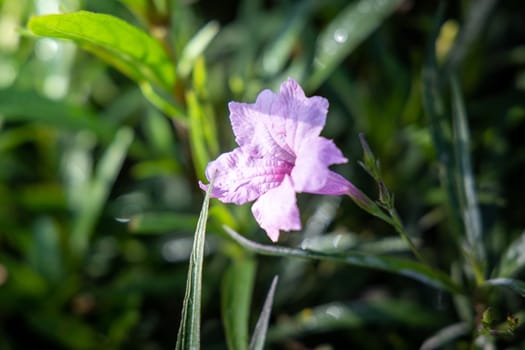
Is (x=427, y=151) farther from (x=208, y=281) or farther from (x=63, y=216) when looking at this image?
(x=63, y=216)

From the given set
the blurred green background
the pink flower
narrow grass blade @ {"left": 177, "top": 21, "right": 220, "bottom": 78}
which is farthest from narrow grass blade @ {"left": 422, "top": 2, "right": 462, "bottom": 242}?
narrow grass blade @ {"left": 177, "top": 21, "right": 220, "bottom": 78}

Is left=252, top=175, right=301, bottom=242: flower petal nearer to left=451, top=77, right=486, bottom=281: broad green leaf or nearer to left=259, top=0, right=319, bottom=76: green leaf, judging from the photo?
left=451, top=77, right=486, bottom=281: broad green leaf

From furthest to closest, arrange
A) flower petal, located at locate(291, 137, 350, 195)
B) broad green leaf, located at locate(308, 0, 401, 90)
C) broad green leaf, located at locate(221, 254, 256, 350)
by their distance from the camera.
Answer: broad green leaf, located at locate(308, 0, 401, 90) → broad green leaf, located at locate(221, 254, 256, 350) → flower petal, located at locate(291, 137, 350, 195)

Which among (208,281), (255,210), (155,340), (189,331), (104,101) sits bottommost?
(155,340)

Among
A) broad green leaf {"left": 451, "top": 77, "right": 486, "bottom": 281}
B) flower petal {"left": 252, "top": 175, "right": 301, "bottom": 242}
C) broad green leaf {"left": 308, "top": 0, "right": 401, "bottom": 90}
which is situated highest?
broad green leaf {"left": 308, "top": 0, "right": 401, "bottom": 90}

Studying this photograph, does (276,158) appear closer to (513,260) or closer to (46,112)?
(513,260)

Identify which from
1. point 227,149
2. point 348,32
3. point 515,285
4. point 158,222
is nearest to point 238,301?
point 158,222

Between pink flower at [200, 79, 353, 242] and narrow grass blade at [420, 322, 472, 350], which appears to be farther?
narrow grass blade at [420, 322, 472, 350]

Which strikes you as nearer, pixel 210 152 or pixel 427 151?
pixel 210 152

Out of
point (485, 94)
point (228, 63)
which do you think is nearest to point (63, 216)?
point (228, 63)
